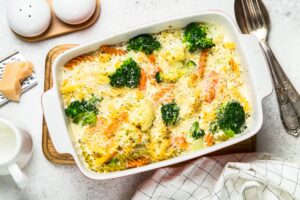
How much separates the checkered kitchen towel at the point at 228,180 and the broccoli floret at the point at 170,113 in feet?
0.62

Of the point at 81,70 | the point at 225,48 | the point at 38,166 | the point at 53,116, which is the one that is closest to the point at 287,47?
the point at 225,48

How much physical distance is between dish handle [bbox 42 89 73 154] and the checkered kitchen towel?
329 mm

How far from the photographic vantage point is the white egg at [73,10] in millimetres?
1767

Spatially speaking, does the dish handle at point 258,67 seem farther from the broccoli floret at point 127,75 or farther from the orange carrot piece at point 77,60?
the orange carrot piece at point 77,60

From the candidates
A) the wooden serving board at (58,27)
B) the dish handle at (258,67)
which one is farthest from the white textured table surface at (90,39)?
the dish handle at (258,67)

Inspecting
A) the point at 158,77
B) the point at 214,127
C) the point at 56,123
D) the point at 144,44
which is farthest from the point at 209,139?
the point at 56,123

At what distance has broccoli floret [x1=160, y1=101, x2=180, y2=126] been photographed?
1.65 m

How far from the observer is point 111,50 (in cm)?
168

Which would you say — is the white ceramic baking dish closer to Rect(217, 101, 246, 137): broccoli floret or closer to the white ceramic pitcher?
Rect(217, 101, 246, 137): broccoli floret

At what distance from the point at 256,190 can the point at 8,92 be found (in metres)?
0.89

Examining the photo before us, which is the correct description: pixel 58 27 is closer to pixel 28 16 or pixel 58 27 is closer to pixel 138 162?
pixel 28 16

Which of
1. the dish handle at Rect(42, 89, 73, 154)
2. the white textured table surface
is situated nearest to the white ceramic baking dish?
the dish handle at Rect(42, 89, 73, 154)

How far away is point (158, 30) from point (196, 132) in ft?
1.13

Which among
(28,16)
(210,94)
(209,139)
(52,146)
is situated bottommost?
(52,146)
